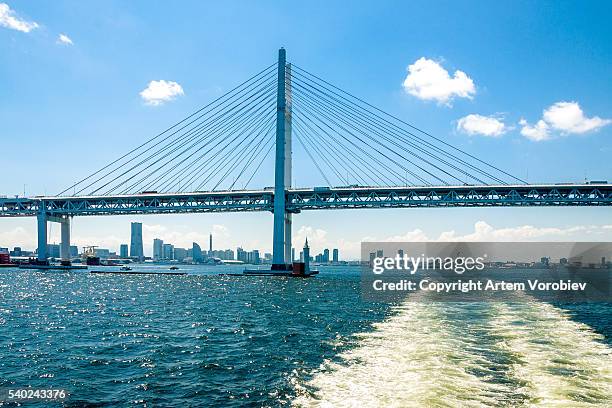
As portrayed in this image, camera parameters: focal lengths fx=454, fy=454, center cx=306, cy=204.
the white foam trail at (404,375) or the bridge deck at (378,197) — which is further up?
the bridge deck at (378,197)

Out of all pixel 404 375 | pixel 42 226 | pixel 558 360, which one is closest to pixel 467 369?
pixel 404 375

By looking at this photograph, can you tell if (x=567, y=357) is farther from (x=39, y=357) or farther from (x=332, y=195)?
(x=332, y=195)

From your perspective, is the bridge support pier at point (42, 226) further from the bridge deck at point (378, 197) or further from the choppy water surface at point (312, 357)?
the choppy water surface at point (312, 357)

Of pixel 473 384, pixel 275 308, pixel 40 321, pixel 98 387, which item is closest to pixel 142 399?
pixel 98 387

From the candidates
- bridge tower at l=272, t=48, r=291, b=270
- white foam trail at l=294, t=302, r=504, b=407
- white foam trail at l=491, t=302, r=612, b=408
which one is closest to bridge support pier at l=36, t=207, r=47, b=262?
bridge tower at l=272, t=48, r=291, b=270

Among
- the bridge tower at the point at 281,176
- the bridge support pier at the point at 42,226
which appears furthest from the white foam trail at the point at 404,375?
the bridge support pier at the point at 42,226

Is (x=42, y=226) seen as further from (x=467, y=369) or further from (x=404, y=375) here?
Answer: (x=467, y=369)

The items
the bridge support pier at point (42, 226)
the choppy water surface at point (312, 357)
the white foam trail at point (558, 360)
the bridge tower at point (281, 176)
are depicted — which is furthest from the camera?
the bridge support pier at point (42, 226)
